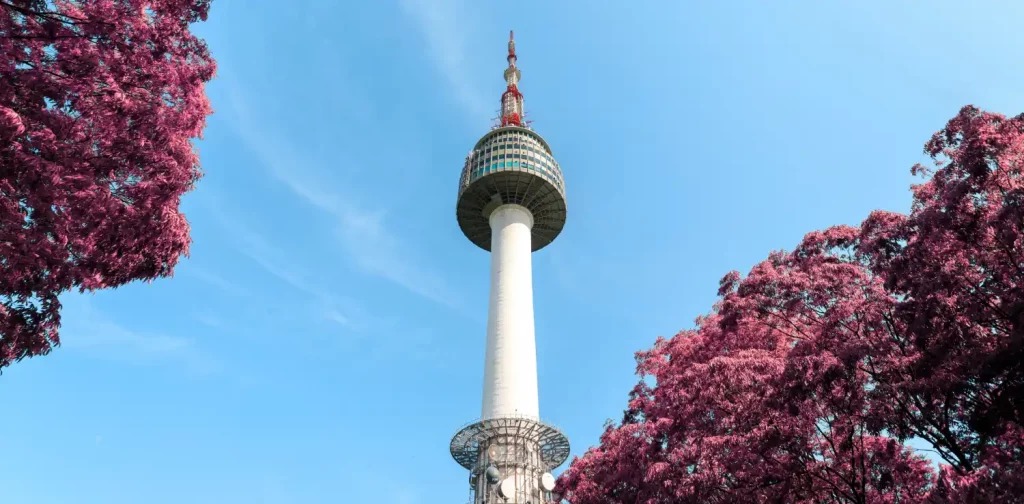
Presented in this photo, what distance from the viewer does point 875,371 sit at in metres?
18.1

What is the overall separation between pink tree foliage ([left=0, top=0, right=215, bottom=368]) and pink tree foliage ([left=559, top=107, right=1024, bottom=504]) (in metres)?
15.7

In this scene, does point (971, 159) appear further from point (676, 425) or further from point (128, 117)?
point (128, 117)

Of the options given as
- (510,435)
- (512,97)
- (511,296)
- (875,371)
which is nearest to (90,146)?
(875,371)

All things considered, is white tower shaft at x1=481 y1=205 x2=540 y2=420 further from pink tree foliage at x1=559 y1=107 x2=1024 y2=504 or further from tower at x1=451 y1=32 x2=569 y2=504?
pink tree foliage at x1=559 y1=107 x2=1024 y2=504

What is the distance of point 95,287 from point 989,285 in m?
20.5

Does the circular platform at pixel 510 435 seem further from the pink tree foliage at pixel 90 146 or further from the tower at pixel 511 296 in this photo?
the pink tree foliage at pixel 90 146

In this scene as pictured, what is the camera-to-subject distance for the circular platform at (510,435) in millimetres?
50000

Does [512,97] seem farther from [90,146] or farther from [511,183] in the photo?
[90,146]

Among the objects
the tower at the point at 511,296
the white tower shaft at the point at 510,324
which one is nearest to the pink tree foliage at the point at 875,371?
the tower at the point at 511,296

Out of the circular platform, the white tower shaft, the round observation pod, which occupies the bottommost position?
the circular platform

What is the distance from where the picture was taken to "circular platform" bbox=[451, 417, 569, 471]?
50.0 m

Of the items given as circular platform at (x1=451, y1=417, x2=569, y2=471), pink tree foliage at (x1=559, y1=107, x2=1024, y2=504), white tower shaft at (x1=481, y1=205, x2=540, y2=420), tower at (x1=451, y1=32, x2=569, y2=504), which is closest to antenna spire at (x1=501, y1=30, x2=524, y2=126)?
tower at (x1=451, y1=32, x2=569, y2=504)

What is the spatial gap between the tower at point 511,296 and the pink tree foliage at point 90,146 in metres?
38.2

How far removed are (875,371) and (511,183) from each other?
50.4m
